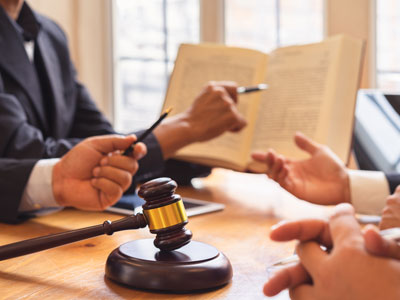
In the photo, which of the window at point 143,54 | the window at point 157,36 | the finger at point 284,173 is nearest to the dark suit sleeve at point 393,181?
the finger at point 284,173

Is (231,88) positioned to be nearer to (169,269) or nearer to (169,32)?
(169,269)

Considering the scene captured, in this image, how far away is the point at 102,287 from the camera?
0.83 m

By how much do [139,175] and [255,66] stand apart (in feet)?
1.57

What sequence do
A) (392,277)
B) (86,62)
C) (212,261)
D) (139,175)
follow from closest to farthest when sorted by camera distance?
(392,277) < (212,261) < (139,175) < (86,62)

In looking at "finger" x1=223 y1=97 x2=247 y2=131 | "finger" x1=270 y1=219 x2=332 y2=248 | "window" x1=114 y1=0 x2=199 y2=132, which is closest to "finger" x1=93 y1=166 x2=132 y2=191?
Result: "finger" x1=223 y1=97 x2=247 y2=131

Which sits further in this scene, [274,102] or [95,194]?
[274,102]

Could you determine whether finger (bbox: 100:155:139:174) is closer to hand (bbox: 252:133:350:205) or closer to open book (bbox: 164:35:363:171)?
hand (bbox: 252:133:350:205)

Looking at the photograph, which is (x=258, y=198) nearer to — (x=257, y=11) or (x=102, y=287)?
(x=102, y=287)

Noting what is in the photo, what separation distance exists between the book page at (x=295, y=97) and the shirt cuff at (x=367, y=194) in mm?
176

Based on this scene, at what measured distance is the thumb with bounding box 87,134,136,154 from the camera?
1.25 metres

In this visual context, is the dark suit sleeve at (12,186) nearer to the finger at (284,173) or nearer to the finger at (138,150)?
the finger at (138,150)

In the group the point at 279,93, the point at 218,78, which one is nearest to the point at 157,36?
the point at 218,78

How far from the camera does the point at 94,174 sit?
4.14 feet

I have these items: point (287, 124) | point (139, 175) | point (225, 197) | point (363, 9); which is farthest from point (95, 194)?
point (363, 9)
